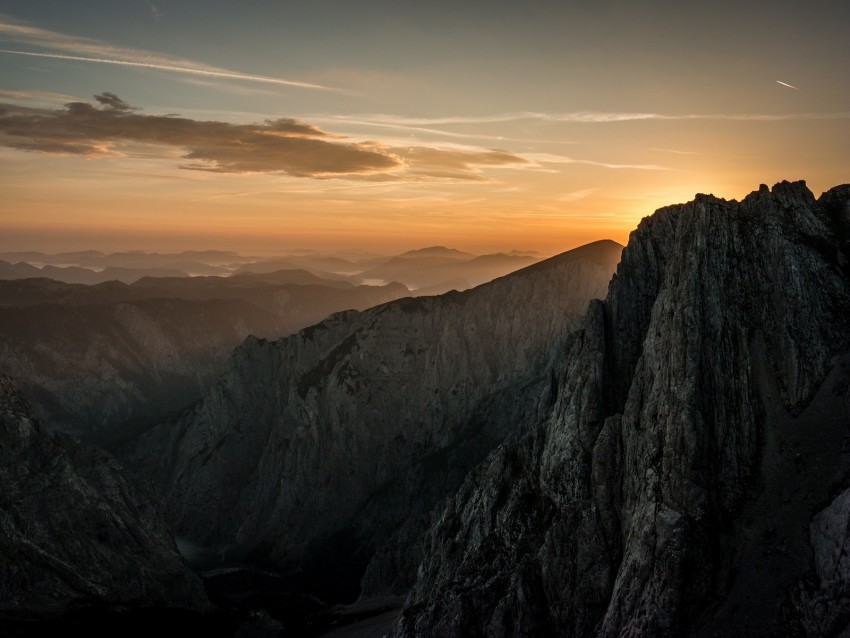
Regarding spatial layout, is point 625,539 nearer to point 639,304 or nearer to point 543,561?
point 543,561

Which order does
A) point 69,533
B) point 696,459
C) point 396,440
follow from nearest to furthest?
point 696,459 → point 69,533 → point 396,440

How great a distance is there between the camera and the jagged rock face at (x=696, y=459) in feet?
188

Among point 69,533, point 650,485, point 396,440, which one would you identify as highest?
point 650,485

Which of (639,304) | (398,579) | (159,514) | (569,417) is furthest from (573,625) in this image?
(159,514)

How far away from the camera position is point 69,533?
113188mm

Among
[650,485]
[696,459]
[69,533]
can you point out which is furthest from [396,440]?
[696,459]

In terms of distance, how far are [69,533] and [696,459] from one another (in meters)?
106

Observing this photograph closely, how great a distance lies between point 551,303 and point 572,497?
12313cm

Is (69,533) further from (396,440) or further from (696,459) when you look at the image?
(696,459)

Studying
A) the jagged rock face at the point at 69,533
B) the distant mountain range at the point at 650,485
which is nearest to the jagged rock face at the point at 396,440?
the distant mountain range at the point at 650,485

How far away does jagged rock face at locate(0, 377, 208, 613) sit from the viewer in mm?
101938

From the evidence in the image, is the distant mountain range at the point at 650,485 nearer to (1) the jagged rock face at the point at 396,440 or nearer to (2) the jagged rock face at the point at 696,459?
(2) the jagged rock face at the point at 696,459

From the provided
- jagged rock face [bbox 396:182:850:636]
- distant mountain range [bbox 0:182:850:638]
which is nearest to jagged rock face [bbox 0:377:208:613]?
distant mountain range [bbox 0:182:850:638]

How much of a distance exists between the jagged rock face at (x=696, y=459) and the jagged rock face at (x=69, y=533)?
5854cm
